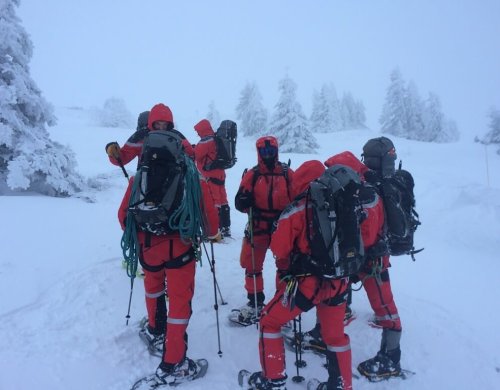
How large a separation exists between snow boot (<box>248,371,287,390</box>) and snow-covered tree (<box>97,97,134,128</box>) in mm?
56428

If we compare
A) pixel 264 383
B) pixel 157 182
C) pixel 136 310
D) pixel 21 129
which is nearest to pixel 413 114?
pixel 21 129

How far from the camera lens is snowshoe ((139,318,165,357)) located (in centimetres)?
481

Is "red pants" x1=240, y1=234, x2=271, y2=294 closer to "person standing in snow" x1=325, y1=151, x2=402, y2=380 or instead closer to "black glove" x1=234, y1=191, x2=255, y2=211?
"black glove" x1=234, y1=191, x2=255, y2=211

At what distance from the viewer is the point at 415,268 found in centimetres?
865

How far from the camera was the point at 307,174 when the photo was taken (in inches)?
170

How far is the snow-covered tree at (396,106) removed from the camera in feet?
163

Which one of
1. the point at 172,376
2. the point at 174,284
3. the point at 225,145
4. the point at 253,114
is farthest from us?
the point at 253,114

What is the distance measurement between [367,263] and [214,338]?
8.00 feet

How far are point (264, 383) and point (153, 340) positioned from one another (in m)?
1.66

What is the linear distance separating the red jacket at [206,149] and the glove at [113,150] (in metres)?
3.33

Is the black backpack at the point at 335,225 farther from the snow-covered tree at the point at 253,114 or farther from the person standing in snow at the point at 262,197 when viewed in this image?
the snow-covered tree at the point at 253,114

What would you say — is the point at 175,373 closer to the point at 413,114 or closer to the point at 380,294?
the point at 380,294

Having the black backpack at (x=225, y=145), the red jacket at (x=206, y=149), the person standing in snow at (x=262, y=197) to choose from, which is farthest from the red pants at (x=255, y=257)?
the red jacket at (x=206, y=149)

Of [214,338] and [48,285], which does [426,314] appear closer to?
[214,338]
